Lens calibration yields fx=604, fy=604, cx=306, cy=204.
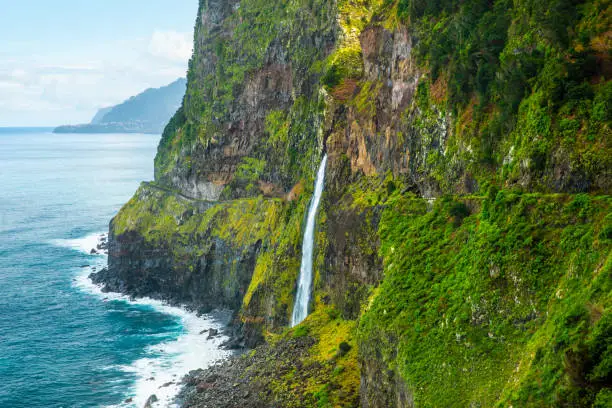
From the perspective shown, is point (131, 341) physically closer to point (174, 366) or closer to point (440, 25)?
point (174, 366)

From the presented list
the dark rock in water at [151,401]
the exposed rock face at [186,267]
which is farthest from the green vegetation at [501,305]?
the exposed rock face at [186,267]

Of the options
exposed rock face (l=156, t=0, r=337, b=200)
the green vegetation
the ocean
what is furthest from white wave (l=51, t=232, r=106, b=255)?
the green vegetation

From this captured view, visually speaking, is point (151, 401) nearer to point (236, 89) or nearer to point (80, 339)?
point (80, 339)

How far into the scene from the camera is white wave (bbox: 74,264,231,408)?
215 ft

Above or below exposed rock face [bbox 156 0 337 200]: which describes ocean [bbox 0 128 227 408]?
below

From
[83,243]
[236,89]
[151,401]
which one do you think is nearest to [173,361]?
[151,401]

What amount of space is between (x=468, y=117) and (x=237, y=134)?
6679cm

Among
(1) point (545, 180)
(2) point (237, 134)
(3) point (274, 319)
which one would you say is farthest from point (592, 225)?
(2) point (237, 134)

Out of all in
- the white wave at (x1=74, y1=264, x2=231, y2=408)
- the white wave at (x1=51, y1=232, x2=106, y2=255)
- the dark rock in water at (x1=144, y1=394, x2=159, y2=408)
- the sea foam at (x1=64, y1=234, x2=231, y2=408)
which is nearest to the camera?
the dark rock in water at (x1=144, y1=394, x2=159, y2=408)

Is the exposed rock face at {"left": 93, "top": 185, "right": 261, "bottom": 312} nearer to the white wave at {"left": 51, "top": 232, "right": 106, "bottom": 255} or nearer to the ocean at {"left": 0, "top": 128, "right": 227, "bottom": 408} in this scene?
the ocean at {"left": 0, "top": 128, "right": 227, "bottom": 408}

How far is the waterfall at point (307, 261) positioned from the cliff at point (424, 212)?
2186 millimetres

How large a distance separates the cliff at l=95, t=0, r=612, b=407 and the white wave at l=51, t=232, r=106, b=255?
142 feet

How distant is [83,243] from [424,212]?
366 ft

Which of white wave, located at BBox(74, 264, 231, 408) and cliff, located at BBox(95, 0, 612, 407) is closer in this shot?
cliff, located at BBox(95, 0, 612, 407)
